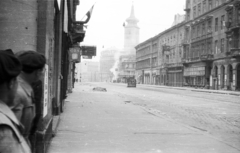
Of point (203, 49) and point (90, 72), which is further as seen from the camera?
point (90, 72)

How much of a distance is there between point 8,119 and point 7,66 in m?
0.29

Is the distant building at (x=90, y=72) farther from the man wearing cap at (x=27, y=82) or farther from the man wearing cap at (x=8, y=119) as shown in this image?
the man wearing cap at (x=8, y=119)

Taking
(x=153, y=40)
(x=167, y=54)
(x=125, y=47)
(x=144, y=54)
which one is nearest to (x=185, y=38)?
(x=167, y=54)

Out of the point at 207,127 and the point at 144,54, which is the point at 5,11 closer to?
the point at 207,127

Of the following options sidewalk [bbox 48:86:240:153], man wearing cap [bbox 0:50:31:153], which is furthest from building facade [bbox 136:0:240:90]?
man wearing cap [bbox 0:50:31:153]

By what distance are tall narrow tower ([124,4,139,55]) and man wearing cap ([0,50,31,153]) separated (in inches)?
A: 4701

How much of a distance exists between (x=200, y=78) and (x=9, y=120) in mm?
48587

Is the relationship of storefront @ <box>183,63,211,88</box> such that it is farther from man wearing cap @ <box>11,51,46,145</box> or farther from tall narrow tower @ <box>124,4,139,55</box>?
tall narrow tower @ <box>124,4,139,55</box>

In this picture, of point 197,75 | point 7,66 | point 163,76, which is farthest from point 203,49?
point 7,66

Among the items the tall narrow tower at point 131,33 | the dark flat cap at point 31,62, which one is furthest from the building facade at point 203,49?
the tall narrow tower at point 131,33

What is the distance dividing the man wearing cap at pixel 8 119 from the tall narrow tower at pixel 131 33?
119 metres

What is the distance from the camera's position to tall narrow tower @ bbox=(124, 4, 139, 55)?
122 meters

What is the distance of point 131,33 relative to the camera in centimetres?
12600

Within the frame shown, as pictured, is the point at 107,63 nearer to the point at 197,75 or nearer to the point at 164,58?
the point at 164,58
